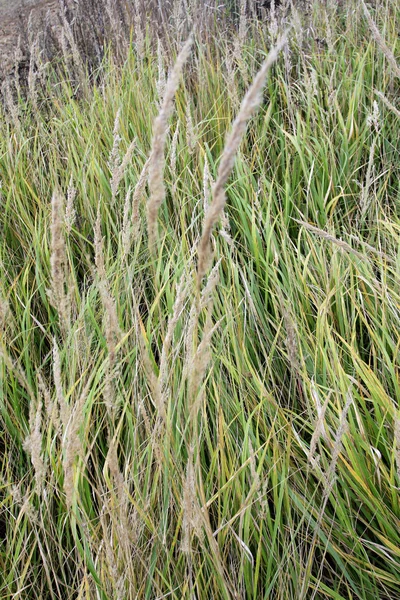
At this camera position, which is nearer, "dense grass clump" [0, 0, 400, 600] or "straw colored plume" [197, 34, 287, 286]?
"straw colored plume" [197, 34, 287, 286]

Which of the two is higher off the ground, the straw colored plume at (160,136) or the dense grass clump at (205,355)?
the straw colored plume at (160,136)

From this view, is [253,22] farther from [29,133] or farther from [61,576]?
[61,576]

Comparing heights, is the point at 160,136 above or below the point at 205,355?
above

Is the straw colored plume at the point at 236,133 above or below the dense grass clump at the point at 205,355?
above

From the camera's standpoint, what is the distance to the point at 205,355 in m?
0.83

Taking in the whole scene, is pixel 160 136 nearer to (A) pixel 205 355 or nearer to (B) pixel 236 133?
(B) pixel 236 133

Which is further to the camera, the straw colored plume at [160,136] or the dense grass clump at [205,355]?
the dense grass clump at [205,355]

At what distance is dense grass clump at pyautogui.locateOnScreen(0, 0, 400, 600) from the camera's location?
1.03 meters

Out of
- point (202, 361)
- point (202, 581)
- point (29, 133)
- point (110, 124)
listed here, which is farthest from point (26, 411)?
point (29, 133)

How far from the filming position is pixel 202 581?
1.18 m

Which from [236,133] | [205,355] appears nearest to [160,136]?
[236,133]

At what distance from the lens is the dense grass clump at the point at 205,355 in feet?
3.39

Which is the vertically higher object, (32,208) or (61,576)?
(32,208)

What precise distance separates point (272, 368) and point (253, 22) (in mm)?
2398
